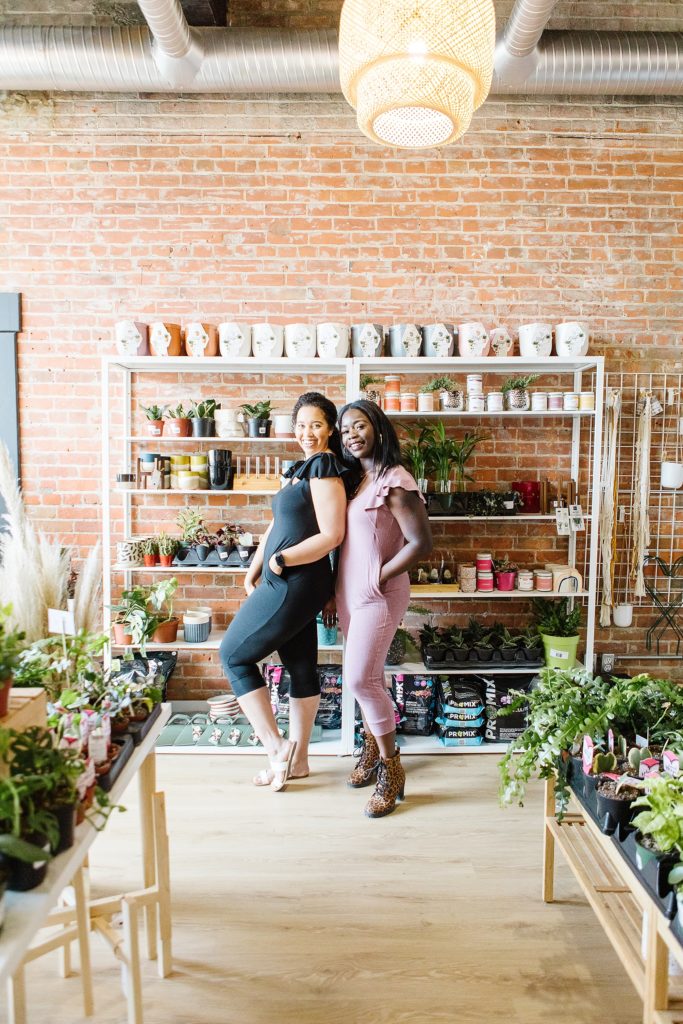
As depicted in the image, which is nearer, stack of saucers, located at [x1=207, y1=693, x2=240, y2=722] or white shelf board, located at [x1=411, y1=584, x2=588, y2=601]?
white shelf board, located at [x1=411, y1=584, x2=588, y2=601]

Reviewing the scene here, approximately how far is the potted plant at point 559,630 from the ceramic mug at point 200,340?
2292 mm

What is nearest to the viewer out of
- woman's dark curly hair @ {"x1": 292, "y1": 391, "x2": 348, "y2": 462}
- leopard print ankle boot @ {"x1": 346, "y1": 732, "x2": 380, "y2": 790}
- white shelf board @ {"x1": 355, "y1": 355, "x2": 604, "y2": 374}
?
woman's dark curly hair @ {"x1": 292, "y1": 391, "x2": 348, "y2": 462}

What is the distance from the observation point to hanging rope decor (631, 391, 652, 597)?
3.69m

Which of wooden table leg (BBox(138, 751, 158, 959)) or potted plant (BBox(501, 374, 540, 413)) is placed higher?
potted plant (BBox(501, 374, 540, 413))

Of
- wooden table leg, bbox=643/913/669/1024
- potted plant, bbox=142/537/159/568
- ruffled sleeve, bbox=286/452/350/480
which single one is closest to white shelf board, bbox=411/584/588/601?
ruffled sleeve, bbox=286/452/350/480

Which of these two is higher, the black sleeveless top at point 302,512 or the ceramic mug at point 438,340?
the ceramic mug at point 438,340

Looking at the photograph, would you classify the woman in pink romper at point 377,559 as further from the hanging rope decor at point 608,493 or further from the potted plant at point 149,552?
the hanging rope decor at point 608,493

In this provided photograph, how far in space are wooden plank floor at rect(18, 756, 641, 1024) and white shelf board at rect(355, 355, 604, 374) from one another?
2.08 metres

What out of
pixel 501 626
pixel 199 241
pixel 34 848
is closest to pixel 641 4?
pixel 199 241

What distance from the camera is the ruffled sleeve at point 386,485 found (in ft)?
8.88

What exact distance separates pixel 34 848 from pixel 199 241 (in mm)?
3366

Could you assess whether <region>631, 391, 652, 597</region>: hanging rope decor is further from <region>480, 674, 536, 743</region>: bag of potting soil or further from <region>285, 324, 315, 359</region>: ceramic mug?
<region>285, 324, 315, 359</region>: ceramic mug

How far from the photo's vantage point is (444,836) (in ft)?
8.62

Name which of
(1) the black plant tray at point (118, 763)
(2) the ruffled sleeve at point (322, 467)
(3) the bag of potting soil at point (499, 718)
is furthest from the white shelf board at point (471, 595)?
(1) the black plant tray at point (118, 763)
